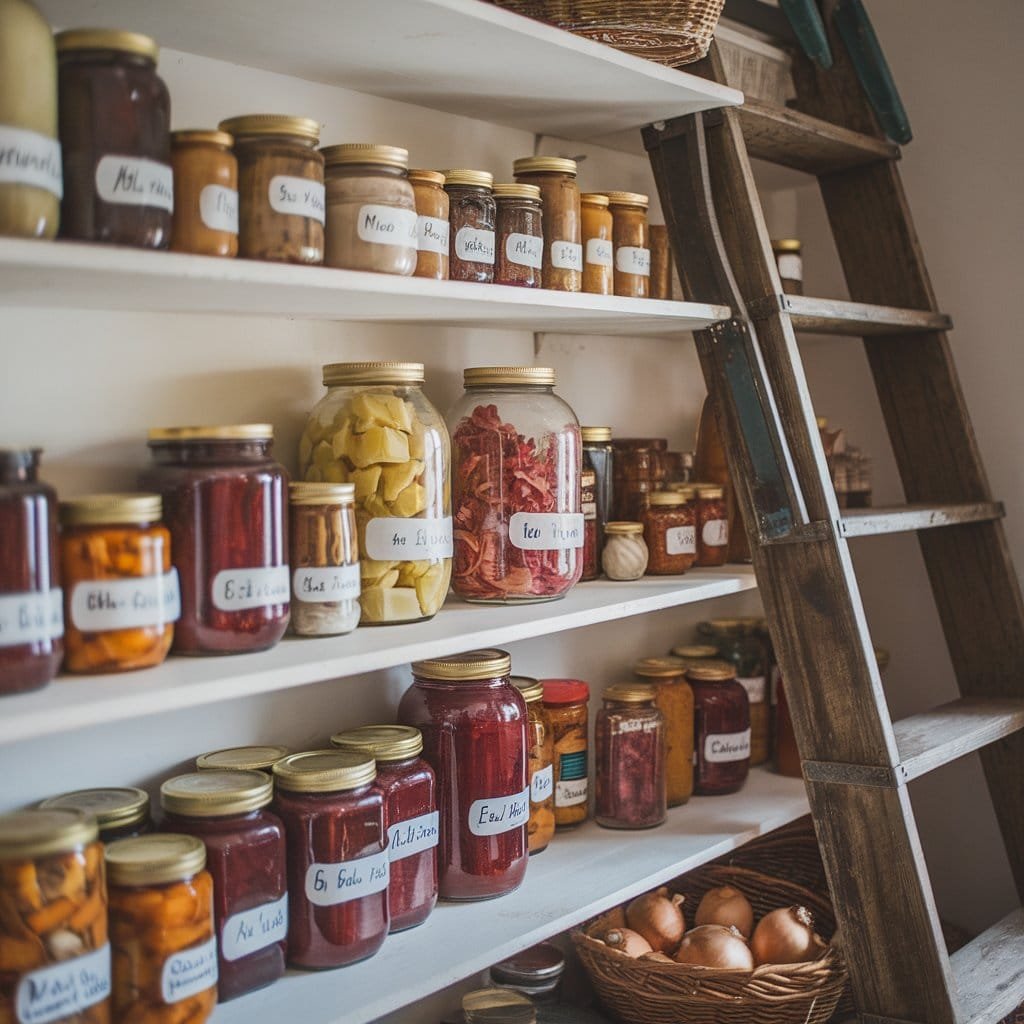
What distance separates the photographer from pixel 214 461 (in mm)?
1148

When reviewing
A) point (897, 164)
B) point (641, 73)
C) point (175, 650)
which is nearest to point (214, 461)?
point (175, 650)

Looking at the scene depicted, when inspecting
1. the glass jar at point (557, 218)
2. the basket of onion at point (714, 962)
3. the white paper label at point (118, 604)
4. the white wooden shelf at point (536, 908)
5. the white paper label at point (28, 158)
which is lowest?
the basket of onion at point (714, 962)

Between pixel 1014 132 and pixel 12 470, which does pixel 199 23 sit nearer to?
pixel 12 470

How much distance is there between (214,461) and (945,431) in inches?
55.5

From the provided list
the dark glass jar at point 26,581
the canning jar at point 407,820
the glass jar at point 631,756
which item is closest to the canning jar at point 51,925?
the dark glass jar at point 26,581

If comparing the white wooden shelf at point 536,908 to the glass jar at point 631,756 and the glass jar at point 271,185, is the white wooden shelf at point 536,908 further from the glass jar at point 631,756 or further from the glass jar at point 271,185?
the glass jar at point 271,185

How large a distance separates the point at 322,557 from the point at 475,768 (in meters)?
0.38

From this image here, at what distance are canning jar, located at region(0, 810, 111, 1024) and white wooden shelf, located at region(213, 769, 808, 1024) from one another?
208mm

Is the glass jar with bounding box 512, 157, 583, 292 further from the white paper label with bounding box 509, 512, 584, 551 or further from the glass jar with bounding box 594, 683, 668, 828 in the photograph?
the glass jar with bounding box 594, 683, 668, 828

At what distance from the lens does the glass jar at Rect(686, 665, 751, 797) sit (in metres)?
1.86

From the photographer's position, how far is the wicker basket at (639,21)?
144cm

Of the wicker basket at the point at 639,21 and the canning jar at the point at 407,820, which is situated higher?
the wicker basket at the point at 639,21

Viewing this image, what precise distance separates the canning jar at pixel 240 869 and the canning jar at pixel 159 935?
0.07 metres

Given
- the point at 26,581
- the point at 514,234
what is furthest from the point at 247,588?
the point at 514,234
